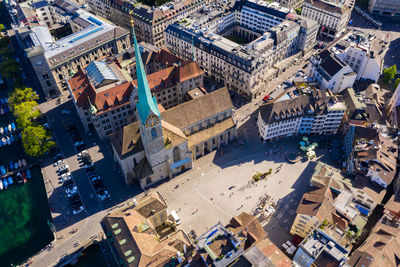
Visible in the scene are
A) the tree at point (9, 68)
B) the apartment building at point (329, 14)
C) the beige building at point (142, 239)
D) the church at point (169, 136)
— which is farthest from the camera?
the apartment building at point (329, 14)

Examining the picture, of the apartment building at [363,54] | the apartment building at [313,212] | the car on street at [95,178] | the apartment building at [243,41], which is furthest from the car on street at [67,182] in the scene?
the apartment building at [363,54]

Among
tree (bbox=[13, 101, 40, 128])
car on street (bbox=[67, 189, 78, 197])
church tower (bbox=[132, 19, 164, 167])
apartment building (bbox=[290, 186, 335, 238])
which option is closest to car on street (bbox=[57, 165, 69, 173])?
car on street (bbox=[67, 189, 78, 197])

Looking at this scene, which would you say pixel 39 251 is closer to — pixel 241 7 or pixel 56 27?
pixel 56 27

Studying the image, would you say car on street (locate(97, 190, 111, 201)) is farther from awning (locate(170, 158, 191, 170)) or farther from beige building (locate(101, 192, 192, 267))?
awning (locate(170, 158, 191, 170))

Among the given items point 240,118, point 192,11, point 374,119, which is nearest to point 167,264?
point 240,118

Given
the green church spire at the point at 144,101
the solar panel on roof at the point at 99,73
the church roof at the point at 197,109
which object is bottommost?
the church roof at the point at 197,109

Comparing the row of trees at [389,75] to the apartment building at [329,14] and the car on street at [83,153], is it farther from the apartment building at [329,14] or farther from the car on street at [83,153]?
the car on street at [83,153]

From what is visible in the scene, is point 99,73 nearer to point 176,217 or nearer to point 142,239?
point 176,217
